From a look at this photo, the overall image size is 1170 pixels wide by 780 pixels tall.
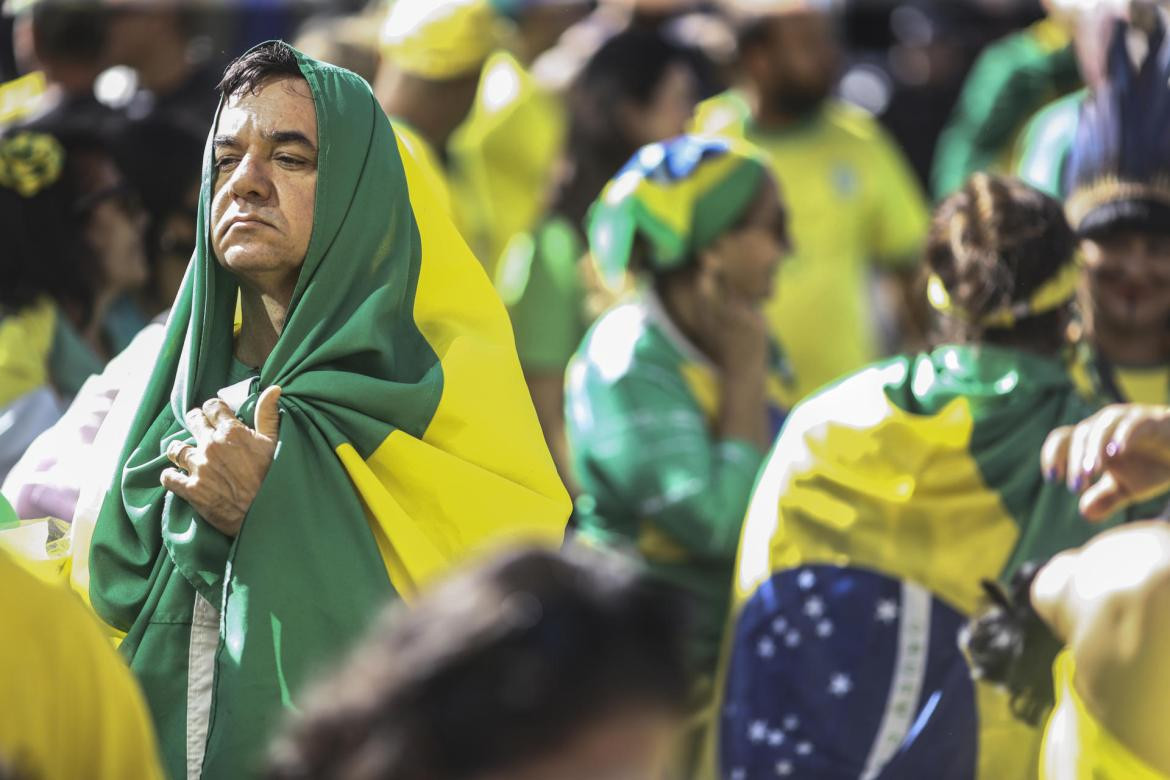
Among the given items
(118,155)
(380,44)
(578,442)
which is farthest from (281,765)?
(380,44)

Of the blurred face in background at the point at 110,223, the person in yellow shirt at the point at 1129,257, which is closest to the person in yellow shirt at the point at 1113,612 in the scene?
the person in yellow shirt at the point at 1129,257

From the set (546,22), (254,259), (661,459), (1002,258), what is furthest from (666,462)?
(546,22)

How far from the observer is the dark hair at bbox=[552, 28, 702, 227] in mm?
6828

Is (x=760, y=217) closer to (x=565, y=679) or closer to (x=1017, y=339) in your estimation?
(x=1017, y=339)

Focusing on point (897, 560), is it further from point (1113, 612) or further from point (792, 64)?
point (792, 64)

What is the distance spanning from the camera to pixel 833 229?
7086mm

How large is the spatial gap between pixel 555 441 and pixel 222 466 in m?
3.92

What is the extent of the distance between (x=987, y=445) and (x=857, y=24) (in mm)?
7014

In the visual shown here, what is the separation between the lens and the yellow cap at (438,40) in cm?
691

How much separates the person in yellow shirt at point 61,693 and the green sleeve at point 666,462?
2864 mm

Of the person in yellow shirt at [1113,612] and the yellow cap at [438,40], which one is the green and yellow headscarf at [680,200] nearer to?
the yellow cap at [438,40]

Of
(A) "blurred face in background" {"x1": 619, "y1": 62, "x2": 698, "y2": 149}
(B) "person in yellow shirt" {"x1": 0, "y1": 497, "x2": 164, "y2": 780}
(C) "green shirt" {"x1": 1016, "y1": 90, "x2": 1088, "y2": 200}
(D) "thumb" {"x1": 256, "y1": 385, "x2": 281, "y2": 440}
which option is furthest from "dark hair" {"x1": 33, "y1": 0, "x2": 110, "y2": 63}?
(B) "person in yellow shirt" {"x1": 0, "y1": 497, "x2": 164, "y2": 780}

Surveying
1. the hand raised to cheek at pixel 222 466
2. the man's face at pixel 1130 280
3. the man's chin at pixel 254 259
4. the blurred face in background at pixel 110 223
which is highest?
the man's chin at pixel 254 259

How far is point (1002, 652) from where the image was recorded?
4.01 meters
